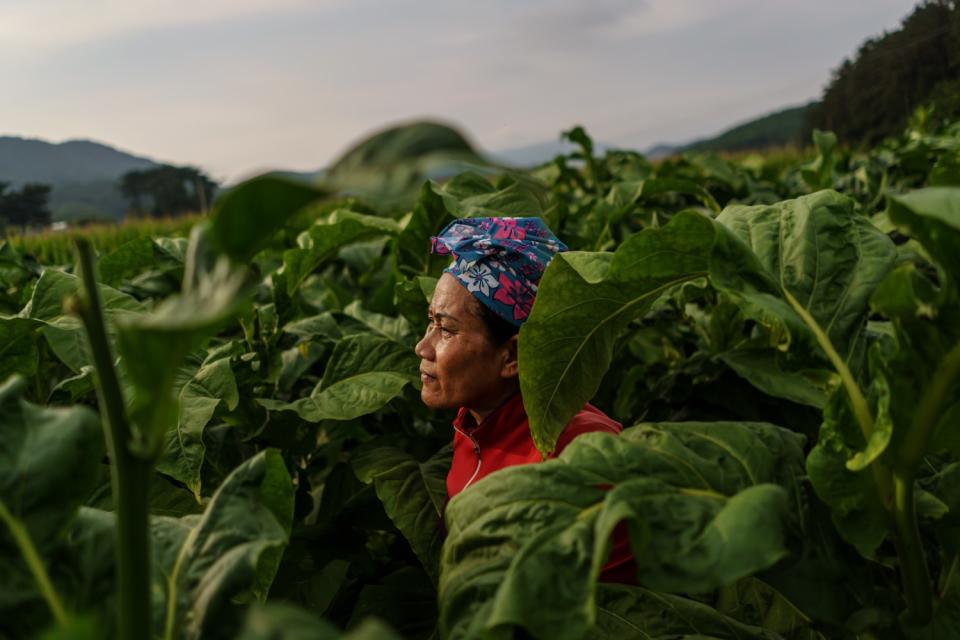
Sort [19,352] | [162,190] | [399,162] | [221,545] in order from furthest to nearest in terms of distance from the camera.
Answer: [162,190] → [19,352] → [221,545] → [399,162]

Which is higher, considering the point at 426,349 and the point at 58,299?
the point at 58,299

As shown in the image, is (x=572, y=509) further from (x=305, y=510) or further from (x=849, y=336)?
(x=305, y=510)

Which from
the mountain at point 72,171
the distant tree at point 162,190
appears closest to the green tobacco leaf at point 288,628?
the mountain at point 72,171

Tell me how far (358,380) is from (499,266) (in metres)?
0.43

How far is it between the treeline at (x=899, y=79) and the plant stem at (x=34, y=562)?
7.52m

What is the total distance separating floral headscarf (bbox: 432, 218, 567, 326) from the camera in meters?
1.75

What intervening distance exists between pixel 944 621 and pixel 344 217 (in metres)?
1.73

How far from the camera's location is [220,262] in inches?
25.1

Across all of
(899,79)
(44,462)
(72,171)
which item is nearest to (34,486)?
(44,462)

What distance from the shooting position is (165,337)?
0.60 metres

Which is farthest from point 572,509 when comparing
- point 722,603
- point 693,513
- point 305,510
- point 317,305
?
point 317,305

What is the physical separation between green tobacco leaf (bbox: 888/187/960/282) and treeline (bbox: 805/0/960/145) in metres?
6.93

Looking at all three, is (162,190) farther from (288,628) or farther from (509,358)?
(288,628)

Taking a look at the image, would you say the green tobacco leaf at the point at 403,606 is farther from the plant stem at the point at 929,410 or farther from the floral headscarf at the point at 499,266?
the plant stem at the point at 929,410
